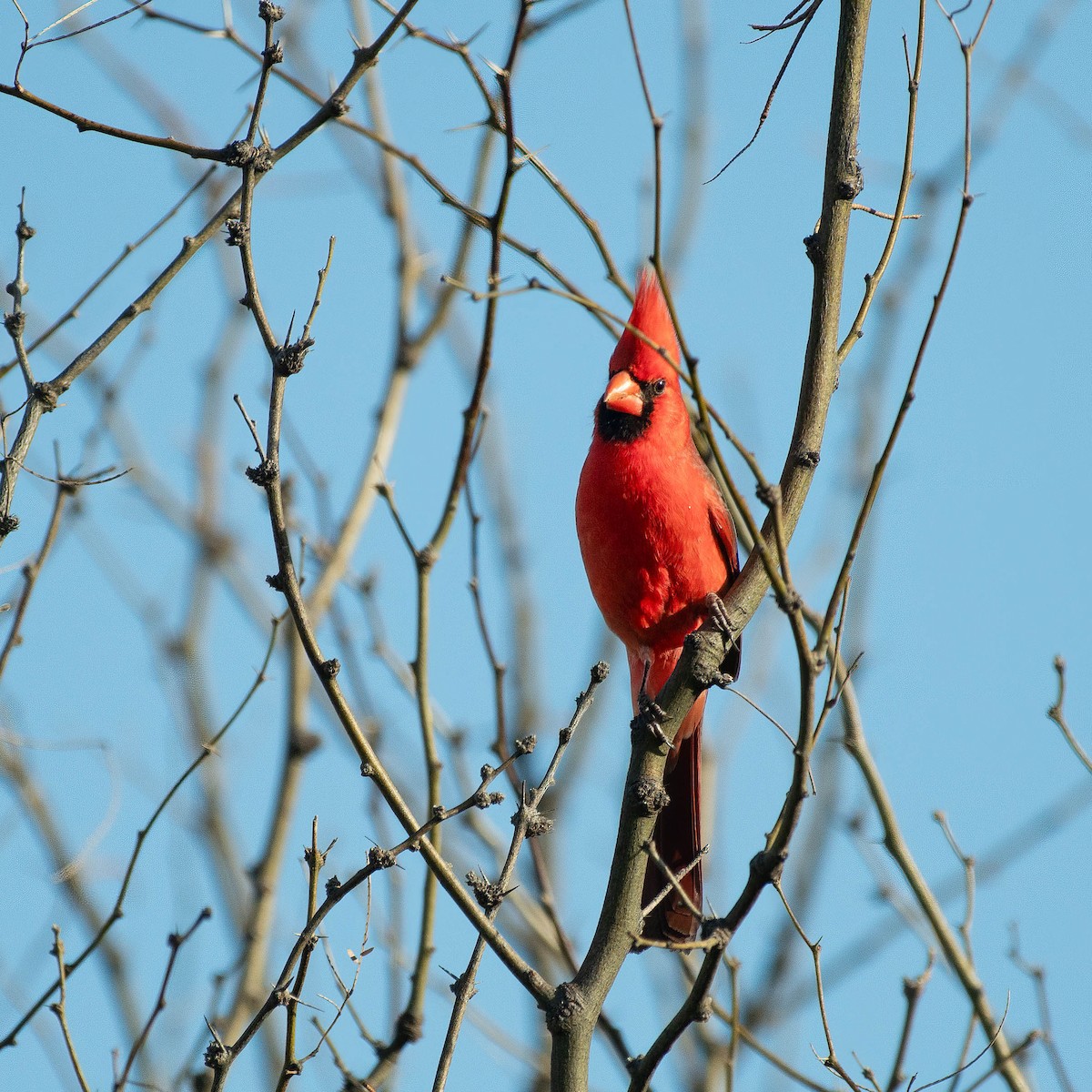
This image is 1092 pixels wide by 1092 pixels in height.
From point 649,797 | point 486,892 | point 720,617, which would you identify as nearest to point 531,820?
point 486,892

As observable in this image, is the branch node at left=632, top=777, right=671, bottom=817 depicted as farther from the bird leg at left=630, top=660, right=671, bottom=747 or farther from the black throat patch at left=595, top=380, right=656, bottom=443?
the black throat patch at left=595, top=380, right=656, bottom=443

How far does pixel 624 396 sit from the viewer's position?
3646 mm

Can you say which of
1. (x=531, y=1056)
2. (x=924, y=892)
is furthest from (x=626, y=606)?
(x=531, y=1056)

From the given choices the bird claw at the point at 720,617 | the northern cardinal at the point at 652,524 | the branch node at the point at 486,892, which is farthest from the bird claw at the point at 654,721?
the northern cardinal at the point at 652,524

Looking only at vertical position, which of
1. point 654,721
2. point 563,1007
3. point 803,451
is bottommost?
point 563,1007

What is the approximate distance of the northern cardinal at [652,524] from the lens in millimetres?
3564

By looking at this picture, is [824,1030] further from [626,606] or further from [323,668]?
[626,606]

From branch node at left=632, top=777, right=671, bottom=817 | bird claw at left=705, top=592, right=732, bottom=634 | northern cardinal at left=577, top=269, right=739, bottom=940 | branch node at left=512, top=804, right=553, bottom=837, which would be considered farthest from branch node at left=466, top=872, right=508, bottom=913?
northern cardinal at left=577, top=269, right=739, bottom=940

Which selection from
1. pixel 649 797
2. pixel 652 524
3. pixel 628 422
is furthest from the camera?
pixel 628 422

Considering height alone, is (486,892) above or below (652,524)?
below

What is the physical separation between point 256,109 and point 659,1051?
158 cm

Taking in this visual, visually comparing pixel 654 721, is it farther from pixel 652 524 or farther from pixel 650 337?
pixel 650 337

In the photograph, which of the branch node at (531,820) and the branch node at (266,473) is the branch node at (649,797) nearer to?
the branch node at (531,820)

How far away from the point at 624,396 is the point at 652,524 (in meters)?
0.36
